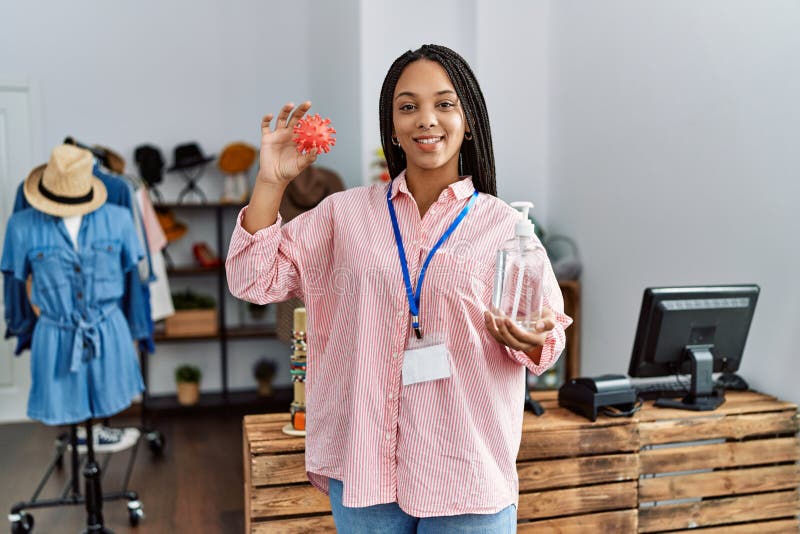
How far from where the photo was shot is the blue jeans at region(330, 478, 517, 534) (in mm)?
1341

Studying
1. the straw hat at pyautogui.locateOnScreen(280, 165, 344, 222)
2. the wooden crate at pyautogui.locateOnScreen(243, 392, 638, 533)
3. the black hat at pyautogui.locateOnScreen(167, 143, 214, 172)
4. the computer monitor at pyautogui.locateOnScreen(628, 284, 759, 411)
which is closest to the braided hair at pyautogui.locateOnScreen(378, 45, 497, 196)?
the wooden crate at pyautogui.locateOnScreen(243, 392, 638, 533)

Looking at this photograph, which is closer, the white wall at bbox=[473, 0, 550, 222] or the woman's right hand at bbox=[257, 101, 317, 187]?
the woman's right hand at bbox=[257, 101, 317, 187]

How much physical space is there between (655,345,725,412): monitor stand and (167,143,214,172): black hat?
3721mm

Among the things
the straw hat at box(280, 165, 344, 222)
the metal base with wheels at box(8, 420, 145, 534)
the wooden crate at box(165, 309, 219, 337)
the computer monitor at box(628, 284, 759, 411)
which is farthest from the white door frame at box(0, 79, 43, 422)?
the computer monitor at box(628, 284, 759, 411)

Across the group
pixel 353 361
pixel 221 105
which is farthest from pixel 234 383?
pixel 353 361

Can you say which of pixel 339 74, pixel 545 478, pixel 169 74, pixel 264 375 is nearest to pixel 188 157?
pixel 169 74

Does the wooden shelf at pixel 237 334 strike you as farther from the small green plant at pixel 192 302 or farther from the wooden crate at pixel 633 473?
the wooden crate at pixel 633 473

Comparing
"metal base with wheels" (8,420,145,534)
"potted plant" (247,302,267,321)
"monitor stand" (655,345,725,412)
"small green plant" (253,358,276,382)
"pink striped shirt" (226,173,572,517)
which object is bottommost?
"small green plant" (253,358,276,382)

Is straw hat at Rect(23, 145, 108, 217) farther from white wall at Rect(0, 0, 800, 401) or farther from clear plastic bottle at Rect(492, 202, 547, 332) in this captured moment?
clear plastic bottle at Rect(492, 202, 547, 332)

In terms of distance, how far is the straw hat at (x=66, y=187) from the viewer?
10.1 feet

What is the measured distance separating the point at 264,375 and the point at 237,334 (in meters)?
0.42

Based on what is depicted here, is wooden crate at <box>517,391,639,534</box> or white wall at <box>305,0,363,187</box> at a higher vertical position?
white wall at <box>305,0,363,187</box>

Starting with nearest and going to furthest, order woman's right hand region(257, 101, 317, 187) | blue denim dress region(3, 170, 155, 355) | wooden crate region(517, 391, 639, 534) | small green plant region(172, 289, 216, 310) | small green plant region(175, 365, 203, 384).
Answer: woman's right hand region(257, 101, 317, 187), wooden crate region(517, 391, 639, 534), blue denim dress region(3, 170, 155, 355), small green plant region(172, 289, 216, 310), small green plant region(175, 365, 203, 384)

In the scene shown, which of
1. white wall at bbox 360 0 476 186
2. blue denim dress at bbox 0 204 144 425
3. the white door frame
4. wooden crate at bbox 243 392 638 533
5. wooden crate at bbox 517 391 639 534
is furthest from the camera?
the white door frame
